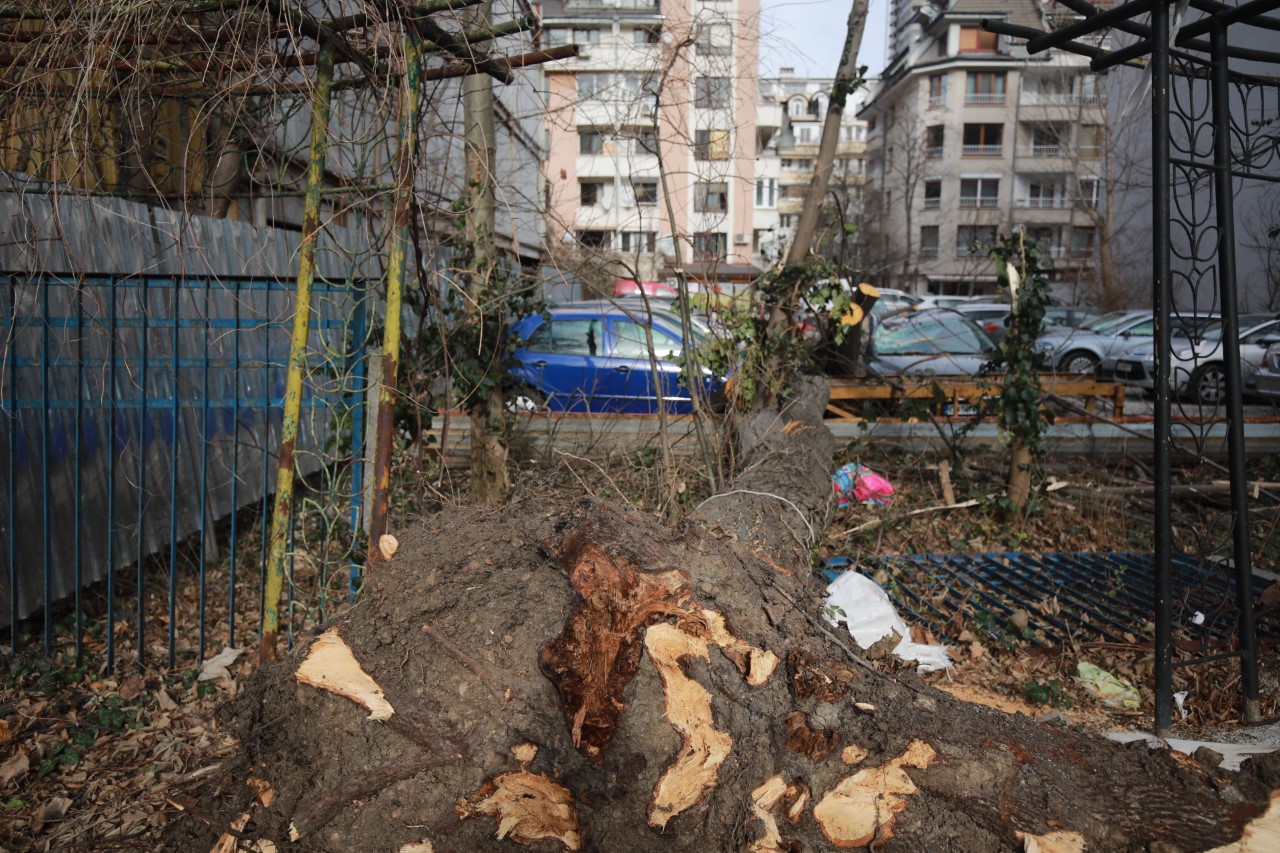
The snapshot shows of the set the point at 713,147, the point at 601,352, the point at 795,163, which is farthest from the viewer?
the point at 795,163

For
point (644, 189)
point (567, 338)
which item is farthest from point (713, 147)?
point (567, 338)

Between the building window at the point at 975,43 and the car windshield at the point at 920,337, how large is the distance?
3962cm

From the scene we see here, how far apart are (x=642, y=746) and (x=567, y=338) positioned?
316 inches

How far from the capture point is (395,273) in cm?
356

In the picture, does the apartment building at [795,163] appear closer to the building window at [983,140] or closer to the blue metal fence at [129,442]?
the building window at [983,140]

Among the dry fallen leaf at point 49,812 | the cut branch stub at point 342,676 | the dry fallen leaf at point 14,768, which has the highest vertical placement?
the cut branch stub at point 342,676

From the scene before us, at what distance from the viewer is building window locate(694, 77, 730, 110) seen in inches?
302

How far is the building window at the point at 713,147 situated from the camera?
23.6 feet

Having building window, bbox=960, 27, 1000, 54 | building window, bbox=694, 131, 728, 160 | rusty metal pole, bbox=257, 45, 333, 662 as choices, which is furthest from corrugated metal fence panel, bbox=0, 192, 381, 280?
building window, bbox=960, 27, 1000, 54

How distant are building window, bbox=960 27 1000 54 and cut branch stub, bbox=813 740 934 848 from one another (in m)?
51.4

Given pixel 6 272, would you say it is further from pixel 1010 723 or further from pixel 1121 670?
pixel 1121 670

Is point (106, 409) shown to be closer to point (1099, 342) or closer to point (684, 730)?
point (684, 730)

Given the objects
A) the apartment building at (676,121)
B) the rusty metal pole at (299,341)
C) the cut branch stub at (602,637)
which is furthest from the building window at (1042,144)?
the cut branch stub at (602,637)

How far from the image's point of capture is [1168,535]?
3.57 metres
